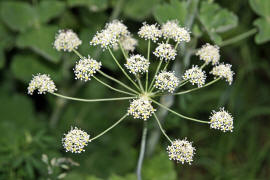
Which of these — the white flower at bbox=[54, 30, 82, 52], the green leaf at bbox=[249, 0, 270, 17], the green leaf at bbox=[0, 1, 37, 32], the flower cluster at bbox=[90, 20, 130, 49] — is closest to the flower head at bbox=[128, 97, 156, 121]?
the flower cluster at bbox=[90, 20, 130, 49]

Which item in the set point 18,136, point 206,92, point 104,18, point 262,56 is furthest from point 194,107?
point 18,136

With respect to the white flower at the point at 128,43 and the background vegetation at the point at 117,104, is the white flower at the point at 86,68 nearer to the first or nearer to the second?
the white flower at the point at 128,43

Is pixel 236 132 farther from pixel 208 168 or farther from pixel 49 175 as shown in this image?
pixel 49 175

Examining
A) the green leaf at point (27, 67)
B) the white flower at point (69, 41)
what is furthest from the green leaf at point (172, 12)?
the green leaf at point (27, 67)

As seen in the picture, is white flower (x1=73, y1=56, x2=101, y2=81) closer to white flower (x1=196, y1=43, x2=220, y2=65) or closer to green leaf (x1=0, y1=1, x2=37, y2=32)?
white flower (x1=196, y1=43, x2=220, y2=65)

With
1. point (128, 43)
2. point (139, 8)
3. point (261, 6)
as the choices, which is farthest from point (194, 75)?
point (139, 8)

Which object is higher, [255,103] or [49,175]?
[255,103]

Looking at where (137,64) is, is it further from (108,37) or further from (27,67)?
(27,67)
